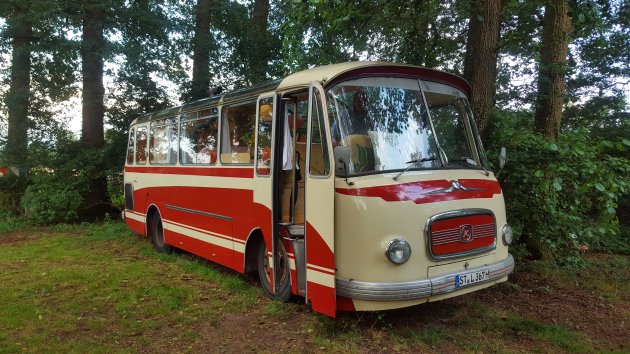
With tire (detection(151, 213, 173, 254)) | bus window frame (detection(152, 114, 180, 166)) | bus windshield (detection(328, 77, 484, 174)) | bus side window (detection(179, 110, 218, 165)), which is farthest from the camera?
tire (detection(151, 213, 173, 254))

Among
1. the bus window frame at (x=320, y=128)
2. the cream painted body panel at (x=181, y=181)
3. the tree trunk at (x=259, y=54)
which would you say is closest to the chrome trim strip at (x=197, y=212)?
the cream painted body panel at (x=181, y=181)

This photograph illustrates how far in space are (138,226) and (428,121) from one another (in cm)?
775

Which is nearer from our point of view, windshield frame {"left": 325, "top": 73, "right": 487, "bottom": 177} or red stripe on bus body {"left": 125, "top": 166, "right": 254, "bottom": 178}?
windshield frame {"left": 325, "top": 73, "right": 487, "bottom": 177}

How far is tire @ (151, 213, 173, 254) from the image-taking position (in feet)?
31.6

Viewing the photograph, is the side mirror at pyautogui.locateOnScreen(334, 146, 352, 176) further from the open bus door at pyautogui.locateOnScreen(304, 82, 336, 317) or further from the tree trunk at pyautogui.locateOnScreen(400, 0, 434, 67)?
the tree trunk at pyautogui.locateOnScreen(400, 0, 434, 67)

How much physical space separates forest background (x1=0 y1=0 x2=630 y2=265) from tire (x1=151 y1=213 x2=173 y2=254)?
14.7 ft

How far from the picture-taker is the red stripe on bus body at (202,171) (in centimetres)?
670

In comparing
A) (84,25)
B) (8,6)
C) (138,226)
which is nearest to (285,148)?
(138,226)

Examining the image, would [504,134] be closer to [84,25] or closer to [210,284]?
[210,284]

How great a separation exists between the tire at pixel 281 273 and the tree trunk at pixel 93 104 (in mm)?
10034

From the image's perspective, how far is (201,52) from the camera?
15.7m

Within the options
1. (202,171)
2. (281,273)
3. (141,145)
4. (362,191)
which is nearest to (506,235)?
(362,191)

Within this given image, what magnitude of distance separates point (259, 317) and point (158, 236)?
500 centimetres

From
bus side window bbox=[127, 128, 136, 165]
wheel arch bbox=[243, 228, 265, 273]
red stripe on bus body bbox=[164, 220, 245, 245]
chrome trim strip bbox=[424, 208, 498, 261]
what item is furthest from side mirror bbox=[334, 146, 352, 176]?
bus side window bbox=[127, 128, 136, 165]
